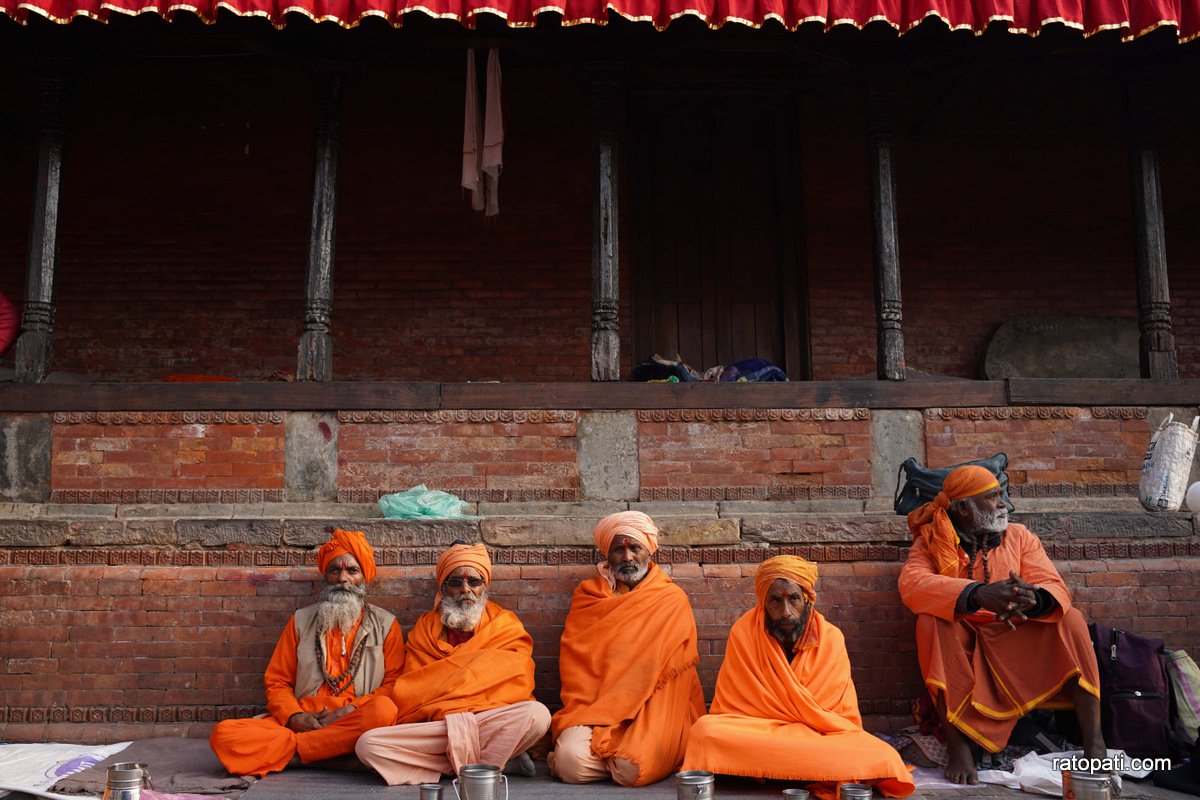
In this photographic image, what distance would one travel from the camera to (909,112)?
9969mm

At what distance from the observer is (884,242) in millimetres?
7691

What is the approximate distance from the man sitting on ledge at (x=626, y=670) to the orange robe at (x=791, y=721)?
0.85 feet

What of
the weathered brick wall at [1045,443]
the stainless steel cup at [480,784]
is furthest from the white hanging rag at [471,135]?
the stainless steel cup at [480,784]

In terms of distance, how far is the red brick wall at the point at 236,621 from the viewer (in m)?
6.23

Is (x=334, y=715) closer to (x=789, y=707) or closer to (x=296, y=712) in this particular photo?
(x=296, y=712)

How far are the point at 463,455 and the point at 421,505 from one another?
49cm

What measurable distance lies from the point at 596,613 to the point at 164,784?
2259mm

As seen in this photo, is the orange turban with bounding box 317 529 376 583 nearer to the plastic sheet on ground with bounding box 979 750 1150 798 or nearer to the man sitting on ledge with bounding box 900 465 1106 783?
the man sitting on ledge with bounding box 900 465 1106 783

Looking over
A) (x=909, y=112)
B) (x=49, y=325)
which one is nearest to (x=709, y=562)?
(x=49, y=325)

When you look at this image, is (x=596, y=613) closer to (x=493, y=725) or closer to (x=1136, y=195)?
(x=493, y=725)

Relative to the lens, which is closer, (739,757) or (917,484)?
(739,757)

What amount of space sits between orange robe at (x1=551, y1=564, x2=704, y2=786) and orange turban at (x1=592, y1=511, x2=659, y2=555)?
0.19 metres

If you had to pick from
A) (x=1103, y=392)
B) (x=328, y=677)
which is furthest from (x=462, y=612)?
(x=1103, y=392)

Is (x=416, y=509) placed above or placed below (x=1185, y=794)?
above
